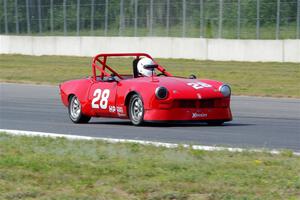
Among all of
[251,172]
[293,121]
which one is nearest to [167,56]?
[293,121]

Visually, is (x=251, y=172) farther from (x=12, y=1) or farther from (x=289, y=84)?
(x=12, y=1)

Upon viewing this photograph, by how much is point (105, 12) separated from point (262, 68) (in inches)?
492

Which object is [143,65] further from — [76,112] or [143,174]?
[143,174]

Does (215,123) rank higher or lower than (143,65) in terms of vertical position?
lower

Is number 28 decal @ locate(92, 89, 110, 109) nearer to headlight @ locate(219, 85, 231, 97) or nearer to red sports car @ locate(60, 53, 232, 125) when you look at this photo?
red sports car @ locate(60, 53, 232, 125)

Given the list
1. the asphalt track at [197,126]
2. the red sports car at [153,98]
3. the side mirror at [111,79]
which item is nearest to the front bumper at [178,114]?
the red sports car at [153,98]

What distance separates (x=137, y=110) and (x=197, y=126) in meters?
0.99

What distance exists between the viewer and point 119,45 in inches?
1633

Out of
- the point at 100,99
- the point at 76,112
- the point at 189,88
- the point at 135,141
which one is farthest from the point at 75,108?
the point at 135,141

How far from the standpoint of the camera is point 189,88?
15.0 meters

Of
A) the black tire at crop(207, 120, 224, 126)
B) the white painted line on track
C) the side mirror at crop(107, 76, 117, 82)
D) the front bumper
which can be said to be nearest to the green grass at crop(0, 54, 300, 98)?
the black tire at crop(207, 120, 224, 126)

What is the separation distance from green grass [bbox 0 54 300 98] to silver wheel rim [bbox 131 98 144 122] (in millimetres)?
9138

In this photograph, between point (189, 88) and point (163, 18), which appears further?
point (163, 18)

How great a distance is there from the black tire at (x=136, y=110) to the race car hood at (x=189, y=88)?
380 mm
